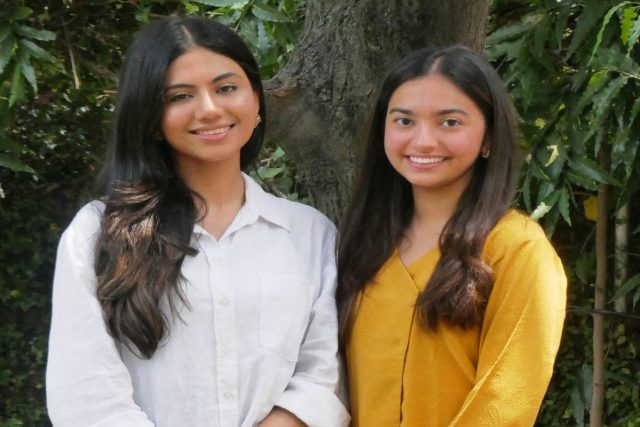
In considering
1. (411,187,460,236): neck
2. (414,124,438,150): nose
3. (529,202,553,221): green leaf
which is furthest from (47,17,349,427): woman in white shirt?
(529,202,553,221): green leaf

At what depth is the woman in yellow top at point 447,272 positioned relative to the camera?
1.97 metres

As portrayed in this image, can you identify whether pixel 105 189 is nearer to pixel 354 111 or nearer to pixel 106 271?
pixel 106 271

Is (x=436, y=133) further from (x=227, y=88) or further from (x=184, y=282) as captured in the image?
(x=184, y=282)

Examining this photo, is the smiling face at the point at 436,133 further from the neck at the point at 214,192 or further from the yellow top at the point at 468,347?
the neck at the point at 214,192

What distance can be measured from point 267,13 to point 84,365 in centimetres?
150

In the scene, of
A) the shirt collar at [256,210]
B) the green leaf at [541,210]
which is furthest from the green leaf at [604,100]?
the shirt collar at [256,210]

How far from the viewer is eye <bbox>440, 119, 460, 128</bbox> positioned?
2082mm

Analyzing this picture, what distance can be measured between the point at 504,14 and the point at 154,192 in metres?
1.96

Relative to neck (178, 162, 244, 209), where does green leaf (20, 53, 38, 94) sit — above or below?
above

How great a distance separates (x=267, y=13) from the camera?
10.4 feet

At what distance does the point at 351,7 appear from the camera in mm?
2498

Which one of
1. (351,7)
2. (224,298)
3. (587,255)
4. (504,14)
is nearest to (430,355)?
(224,298)

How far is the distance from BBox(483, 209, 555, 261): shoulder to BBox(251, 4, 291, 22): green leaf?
133 cm

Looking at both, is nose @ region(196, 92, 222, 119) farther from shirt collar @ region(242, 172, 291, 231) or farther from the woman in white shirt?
shirt collar @ region(242, 172, 291, 231)
